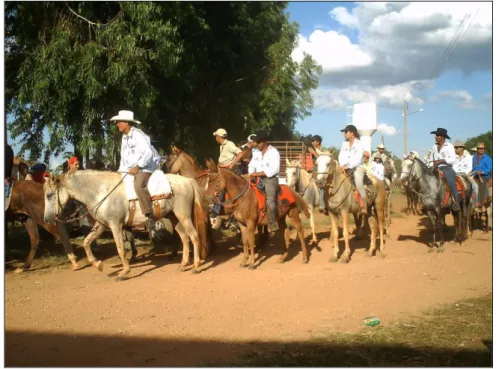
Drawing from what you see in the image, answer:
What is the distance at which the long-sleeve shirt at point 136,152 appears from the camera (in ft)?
30.8

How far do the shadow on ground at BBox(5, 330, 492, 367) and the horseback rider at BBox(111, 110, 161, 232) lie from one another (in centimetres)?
397

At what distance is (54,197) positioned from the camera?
9.17m

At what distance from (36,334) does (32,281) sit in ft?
11.5

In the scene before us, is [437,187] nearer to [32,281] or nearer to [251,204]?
[251,204]

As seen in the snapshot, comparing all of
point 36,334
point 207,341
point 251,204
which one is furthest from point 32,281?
point 207,341

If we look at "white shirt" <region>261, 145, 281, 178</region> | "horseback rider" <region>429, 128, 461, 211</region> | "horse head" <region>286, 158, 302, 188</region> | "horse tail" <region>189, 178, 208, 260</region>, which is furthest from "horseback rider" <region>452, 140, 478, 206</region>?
"horse tail" <region>189, 178, 208, 260</region>

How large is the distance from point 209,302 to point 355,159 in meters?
5.51

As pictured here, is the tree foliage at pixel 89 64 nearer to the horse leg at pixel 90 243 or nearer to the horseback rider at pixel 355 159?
the horse leg at pixel 90 243

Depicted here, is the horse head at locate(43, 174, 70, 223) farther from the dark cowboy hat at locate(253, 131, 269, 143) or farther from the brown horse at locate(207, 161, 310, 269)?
the dark cowboy hat at locate(253, 131, 269, 143)

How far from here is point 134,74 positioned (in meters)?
12.1

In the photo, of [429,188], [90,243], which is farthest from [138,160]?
[429,188]

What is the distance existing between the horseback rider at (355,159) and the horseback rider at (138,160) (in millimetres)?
4429

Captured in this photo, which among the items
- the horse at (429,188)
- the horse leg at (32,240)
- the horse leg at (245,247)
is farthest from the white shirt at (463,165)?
the horse leg at (32,240)

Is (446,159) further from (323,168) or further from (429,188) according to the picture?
(323,168)
